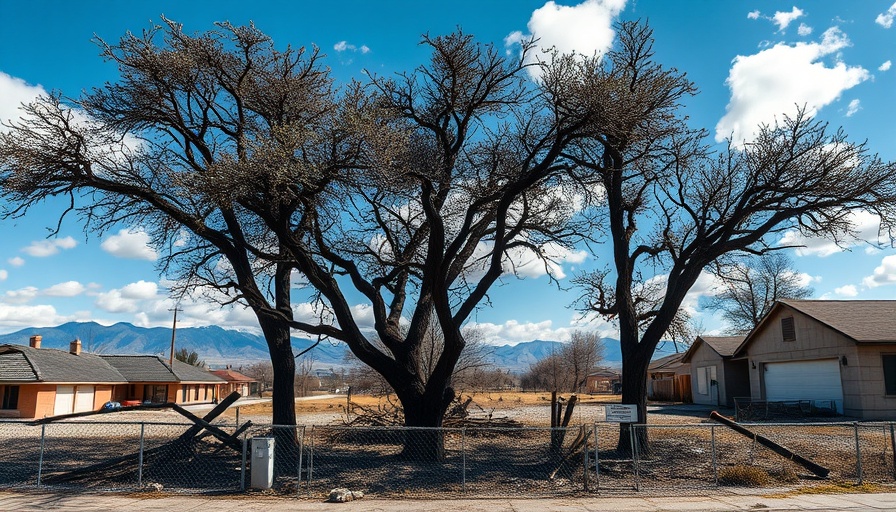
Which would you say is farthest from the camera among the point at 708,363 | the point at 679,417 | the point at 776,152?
the point at 708,363

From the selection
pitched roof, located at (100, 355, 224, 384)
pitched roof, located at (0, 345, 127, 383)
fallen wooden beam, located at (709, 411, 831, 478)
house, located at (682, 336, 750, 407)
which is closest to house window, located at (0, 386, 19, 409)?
pitched roof, located at (0, 345, 127, 383)

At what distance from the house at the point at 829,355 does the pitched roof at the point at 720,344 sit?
2.59 m

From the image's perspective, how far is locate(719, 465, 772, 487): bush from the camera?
13.5 meters

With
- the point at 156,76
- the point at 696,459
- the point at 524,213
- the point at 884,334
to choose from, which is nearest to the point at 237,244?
the point at 156,76

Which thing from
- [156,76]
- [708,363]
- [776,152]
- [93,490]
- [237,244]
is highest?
[156,76]

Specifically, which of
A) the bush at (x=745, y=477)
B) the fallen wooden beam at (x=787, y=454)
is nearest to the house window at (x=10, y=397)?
the fallen wooden beam at (x=787, y=454)

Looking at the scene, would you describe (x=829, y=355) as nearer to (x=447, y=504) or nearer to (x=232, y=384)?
(x=447, y=504)

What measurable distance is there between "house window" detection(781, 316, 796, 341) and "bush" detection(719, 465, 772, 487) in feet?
65.0

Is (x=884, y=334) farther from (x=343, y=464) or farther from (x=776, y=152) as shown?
(x=343, y=464)

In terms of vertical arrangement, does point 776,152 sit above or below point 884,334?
above

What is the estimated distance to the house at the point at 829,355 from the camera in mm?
26422

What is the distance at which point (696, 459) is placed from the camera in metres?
16.7

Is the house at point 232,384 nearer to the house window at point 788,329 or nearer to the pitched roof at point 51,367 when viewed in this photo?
the pitched roof at point 51,367

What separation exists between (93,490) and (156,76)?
399 inches
